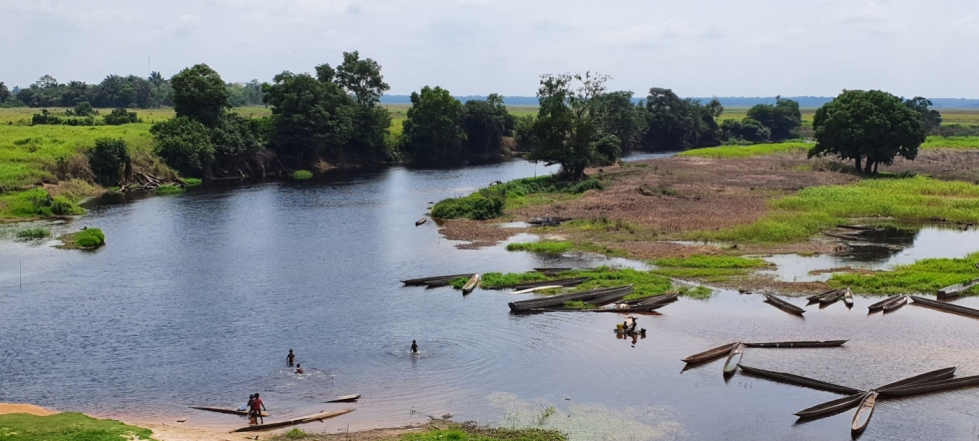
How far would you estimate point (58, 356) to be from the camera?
40719 millimetres

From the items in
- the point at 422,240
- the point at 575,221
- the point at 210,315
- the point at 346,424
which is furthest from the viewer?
the point at 575,221

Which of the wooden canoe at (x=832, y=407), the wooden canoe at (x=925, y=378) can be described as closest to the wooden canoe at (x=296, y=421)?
the wooden canoe at (x=832, y=407)

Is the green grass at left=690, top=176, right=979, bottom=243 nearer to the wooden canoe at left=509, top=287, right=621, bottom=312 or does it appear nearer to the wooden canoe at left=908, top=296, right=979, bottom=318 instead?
the wooden canoe at left=908, top=296, right=979, bottom=318

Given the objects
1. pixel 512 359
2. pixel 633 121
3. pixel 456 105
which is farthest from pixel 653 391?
pixel 633 121

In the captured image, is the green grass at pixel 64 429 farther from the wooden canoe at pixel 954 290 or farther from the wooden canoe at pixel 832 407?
the wooden canoe at pixel 954 290

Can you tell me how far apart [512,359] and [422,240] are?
32297 millimetres

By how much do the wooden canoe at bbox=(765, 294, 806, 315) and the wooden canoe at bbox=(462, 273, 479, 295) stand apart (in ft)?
57.0

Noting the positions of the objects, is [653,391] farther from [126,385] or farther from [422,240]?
[422,240]

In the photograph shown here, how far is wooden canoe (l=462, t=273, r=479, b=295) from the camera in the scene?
52906 millimetres

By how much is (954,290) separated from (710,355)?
19.9 meters

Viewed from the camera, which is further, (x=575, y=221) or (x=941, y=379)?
(x=575, y=221)

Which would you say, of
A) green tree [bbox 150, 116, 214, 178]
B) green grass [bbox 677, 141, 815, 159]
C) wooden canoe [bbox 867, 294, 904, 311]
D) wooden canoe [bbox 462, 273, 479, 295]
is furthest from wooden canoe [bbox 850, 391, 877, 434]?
green grass [bbox 677, 141, 815, 159]

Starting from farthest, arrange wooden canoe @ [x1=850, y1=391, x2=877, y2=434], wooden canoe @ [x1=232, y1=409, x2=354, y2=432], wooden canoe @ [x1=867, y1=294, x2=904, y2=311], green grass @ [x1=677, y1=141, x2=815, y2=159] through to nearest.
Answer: green grass @ [x1=677, y1=141, x2=815, y2=159], wooden canoe @ [x1=867, y1=294, x2=904, y2=311], wooden canoe @ [x1=232, y1=409, x2=354, y2=432], wooden canoe @ [x1=850, y1=391, x2=877, y2=434]

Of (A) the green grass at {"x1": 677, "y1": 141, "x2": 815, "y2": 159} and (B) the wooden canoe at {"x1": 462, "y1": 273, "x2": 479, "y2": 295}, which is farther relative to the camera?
(A) the green grass at {"x1": 677, "y1": 141, "x2": 815, "y2": 159}
